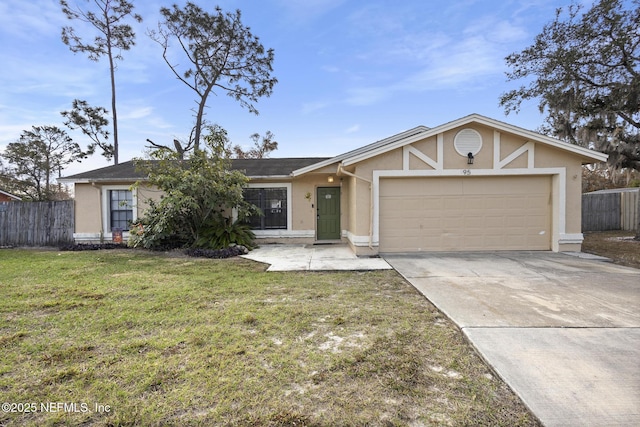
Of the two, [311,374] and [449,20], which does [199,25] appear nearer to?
[449,20]

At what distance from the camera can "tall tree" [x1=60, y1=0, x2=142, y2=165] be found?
14836mm

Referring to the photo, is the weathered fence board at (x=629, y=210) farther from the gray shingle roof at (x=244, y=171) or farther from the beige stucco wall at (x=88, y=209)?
the beige stucco wall at (x=88, y=209)

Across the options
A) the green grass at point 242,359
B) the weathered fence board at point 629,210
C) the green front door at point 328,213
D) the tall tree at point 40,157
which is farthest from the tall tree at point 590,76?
the tall tree at point 40,157

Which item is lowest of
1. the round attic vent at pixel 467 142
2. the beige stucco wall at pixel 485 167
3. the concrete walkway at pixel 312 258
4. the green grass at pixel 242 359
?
the green grass at pixel 242 359

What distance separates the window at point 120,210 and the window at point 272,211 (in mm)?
4178

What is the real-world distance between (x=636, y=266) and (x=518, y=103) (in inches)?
326

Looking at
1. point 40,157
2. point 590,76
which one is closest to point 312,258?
point 590,76

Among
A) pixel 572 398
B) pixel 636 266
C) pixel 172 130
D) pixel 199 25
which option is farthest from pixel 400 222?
pixel 199 25

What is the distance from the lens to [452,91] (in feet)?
42.1

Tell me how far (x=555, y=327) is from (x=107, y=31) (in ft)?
71.8

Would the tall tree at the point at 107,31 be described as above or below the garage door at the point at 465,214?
above

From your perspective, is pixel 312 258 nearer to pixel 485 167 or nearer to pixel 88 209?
pixel 485 167

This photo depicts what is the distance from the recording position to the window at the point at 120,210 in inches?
407

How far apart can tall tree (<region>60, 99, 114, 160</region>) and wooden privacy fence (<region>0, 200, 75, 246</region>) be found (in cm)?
1029
